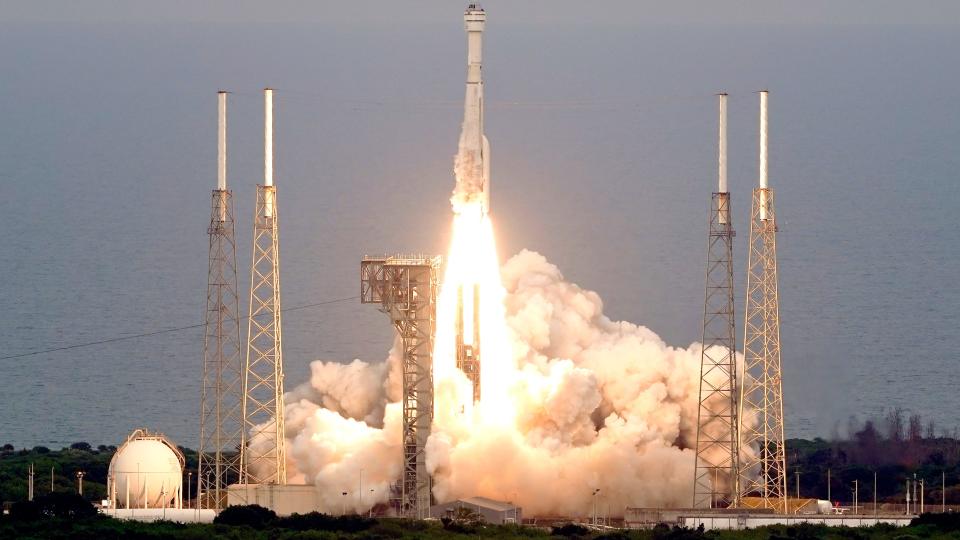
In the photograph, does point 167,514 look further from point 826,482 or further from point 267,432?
point 826,482

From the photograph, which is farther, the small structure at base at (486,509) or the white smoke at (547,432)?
the white smoke at (547,432)

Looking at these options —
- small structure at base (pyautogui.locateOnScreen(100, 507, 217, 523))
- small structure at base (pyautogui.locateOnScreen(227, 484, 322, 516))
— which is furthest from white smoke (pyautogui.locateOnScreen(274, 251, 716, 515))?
small structure at base (pyautogui.locateOnScreen(100, 507, 217, 523))


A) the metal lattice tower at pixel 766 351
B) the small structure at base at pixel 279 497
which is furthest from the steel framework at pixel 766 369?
the small structure at base at pixel 279 497

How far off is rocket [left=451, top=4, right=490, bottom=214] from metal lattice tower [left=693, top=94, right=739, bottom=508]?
5.98 meters

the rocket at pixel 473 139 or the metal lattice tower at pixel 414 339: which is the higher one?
the rocket at pixel 473 139

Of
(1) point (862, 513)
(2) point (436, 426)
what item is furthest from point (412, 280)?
(1) point (862, 513)

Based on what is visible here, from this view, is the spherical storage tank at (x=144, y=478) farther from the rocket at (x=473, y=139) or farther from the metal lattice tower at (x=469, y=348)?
the rocket at (x=473, y=139)

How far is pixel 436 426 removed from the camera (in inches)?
2436

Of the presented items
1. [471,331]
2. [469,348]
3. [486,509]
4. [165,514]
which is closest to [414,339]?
[469,348]

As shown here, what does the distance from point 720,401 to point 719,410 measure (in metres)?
0.35

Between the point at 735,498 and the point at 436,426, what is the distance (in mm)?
7663

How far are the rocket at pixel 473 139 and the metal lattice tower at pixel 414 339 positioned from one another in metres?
3.03

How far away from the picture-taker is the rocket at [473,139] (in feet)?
205

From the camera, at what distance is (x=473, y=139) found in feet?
206
